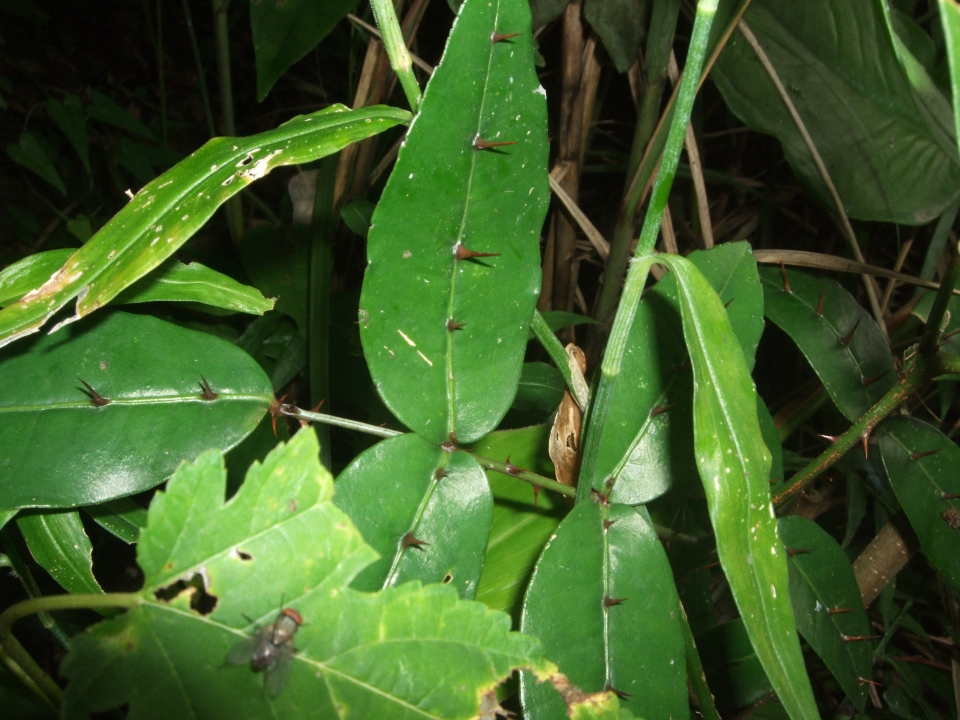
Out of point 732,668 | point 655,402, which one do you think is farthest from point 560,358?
point 732,668

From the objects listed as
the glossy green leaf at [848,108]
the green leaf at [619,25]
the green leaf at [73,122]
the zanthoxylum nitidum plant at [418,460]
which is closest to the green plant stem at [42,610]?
the zanthoxylum nitidum plant at [418,460]

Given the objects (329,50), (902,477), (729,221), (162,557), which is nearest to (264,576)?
(162,557)

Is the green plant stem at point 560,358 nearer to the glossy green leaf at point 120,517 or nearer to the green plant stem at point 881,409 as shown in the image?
the green plant stem at point 881,409

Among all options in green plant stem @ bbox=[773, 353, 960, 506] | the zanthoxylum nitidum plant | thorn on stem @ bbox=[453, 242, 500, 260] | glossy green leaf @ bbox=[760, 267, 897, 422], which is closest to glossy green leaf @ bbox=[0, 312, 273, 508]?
the zanthoxylum nitidum plant

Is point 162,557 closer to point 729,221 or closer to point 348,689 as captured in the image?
point 348,689

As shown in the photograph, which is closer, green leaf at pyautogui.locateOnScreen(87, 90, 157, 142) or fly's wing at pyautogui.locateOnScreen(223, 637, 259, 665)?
fly's wing at pyautogui.locateOnScreen(223, 637, 259, 665)

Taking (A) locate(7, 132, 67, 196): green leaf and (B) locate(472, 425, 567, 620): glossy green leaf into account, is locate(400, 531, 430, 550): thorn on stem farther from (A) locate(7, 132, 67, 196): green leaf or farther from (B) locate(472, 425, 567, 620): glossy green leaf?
(A) locate(7, 132, 67, 196): green leaf

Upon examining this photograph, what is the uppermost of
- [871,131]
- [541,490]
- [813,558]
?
[871,131]
